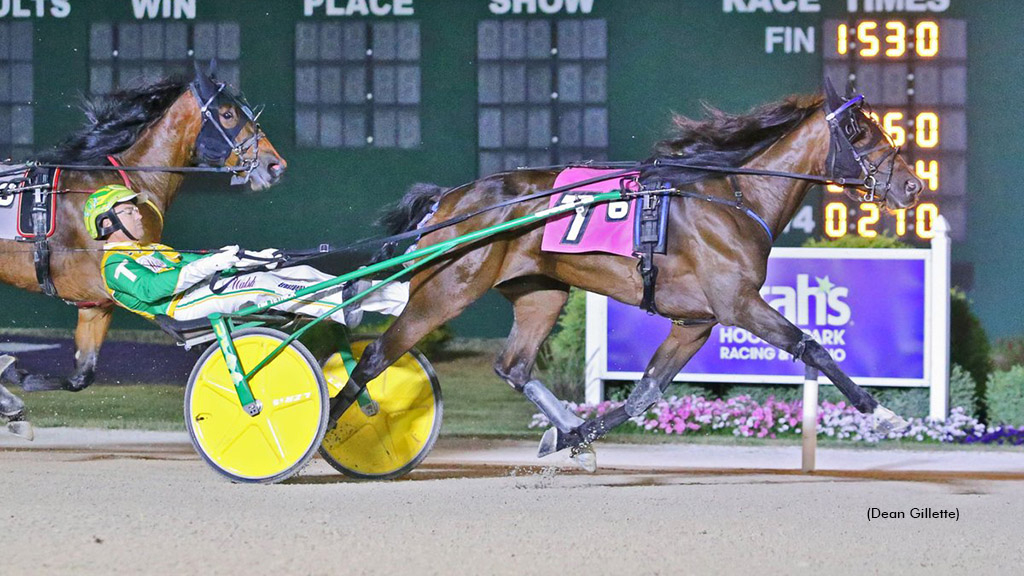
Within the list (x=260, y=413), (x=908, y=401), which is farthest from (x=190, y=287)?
(x=908, y=401)

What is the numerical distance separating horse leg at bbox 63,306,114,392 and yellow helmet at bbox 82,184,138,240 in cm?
61

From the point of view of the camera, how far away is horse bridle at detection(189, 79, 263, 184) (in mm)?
6723

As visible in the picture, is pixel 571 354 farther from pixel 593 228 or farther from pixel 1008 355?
pixel 593 228

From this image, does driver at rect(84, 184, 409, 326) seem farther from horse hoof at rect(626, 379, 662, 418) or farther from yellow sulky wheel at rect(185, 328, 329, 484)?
horse hoof at rect(626, 379, 662, 418)

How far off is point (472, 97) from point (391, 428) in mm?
3015

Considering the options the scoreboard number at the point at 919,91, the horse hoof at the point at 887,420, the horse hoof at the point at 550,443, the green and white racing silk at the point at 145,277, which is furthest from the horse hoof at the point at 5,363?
the scoreboard number at the point at 919,91

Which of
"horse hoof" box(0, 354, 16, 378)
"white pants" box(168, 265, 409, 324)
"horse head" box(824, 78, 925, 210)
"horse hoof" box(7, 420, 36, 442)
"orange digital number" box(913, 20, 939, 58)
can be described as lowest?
"horse hoof" box(7, 420, 36, 442)

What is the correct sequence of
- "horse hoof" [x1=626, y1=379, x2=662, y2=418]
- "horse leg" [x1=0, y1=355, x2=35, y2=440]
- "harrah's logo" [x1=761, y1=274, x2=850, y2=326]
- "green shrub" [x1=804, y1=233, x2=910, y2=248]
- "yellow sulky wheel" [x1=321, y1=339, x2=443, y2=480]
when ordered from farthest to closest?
"green shrub" [x1=804, y1=233, x2=910, y2=248] < "harrah's logo" [x1=761, y1=274, x2=850, y2=326] < "horse leg" [x1=0, y1=355, x2=35, y2=440] < "yellow sulky wheel" [x1=321, y1=339, x2=443, y2=480] < "horse hoof" [x1=626, y1=379, x2=662, y2=418]

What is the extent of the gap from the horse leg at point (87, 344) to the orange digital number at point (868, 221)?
4039 mm

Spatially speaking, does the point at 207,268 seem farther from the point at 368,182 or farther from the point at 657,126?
the point at 657,126

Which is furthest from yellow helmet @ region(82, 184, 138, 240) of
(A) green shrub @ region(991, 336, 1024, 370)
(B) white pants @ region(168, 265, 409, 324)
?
(A) green shrub @ region(991, 336, 1024, 370)

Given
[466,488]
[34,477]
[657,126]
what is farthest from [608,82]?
[34,477]

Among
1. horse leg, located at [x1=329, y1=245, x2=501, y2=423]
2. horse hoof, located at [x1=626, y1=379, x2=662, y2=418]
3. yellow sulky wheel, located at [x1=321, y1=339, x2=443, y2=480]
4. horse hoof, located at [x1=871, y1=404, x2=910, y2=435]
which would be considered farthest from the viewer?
yellow sulky wheel, located at [x1=321, y1=339, x2=443, y2=480]

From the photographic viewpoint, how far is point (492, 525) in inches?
201
